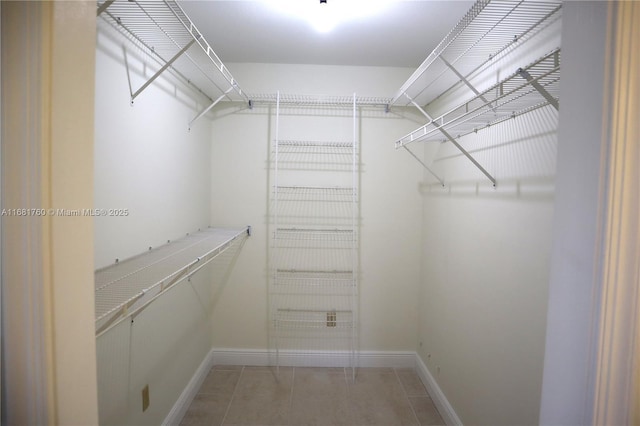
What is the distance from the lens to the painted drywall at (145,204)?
1.29m

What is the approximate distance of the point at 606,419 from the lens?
0.51 m

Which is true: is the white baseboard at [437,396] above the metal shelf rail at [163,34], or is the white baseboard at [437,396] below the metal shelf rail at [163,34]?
below

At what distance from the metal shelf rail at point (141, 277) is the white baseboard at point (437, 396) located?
1.86 m

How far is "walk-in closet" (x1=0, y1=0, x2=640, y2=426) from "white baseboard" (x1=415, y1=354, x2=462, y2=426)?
18 mm

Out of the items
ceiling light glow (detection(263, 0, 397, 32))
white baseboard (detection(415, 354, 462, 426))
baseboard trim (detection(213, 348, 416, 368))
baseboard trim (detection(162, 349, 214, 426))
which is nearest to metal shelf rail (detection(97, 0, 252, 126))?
ceiling light glow (detection(263, 0, 397, 32))

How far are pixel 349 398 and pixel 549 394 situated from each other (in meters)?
2.04

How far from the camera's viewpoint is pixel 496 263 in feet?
5.13

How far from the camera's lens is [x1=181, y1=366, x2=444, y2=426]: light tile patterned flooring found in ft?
6.81

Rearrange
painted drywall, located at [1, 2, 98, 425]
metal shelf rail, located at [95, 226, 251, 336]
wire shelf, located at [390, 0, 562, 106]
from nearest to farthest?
1. painted drywall, located at [1, 2, 98, 425]
2. metal shelf rail, located at [95, 226, 251, 336]
3. wire shelf, located at [390, 0, 562, 106]

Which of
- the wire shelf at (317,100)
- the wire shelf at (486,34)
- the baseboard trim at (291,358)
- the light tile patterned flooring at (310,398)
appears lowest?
the light tile patterned flooring at (310,398)

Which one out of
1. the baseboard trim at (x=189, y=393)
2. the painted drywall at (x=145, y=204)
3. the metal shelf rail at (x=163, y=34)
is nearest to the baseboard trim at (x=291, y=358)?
the baseboard trim at (x=189, y=393)

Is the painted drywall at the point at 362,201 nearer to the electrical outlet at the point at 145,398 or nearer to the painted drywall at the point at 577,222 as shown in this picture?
the electrical outlet at the point at 145,398

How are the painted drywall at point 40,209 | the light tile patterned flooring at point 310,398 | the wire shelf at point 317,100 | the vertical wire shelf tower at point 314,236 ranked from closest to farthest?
the painted drywall at point 40,209
the light tile patterned flooring at point 310,398
the wire shelf at point 317,100
the vertical wire shelf tower at point 314,236

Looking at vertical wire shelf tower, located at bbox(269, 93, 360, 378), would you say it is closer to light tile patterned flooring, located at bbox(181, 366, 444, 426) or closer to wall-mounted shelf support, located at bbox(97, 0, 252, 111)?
light tile patterned flooring, located at bbox(181, 366, 444, 426)
